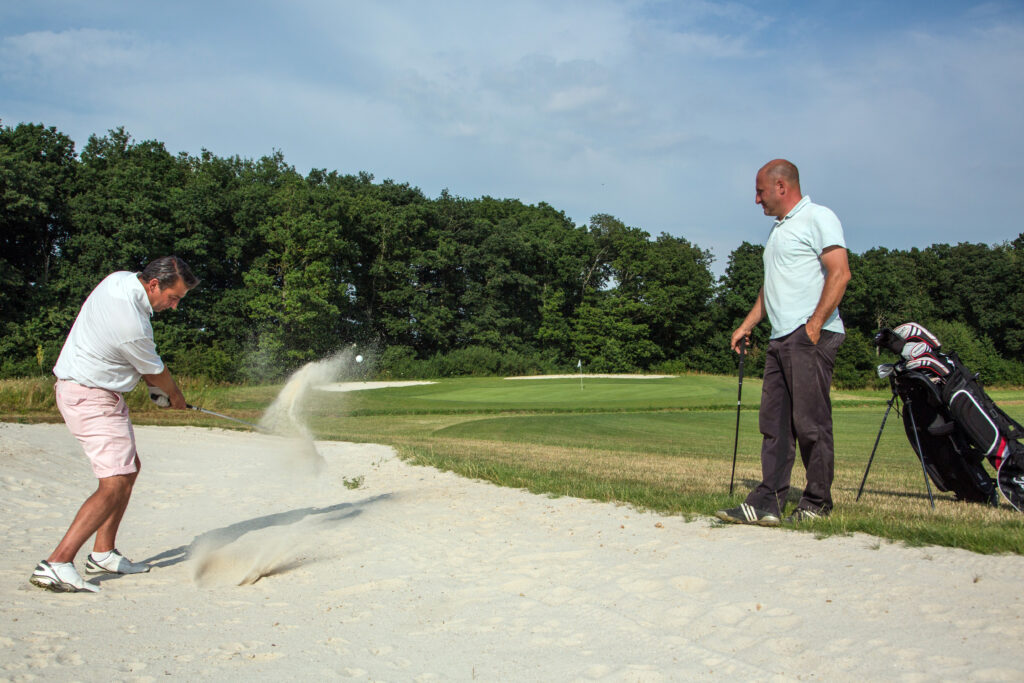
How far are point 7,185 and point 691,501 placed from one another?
45.3 meters

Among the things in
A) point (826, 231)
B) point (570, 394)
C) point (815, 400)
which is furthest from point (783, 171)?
point (570, 394)

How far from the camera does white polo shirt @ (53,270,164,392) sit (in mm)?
4992

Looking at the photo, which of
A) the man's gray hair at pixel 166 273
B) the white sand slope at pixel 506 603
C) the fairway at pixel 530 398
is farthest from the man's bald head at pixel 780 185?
the fairway at pixel 530 398

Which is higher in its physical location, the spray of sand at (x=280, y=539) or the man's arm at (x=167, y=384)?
the man's arm at (x=167, y=384)

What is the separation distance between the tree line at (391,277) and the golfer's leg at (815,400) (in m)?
34.8

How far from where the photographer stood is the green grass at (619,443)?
5.98m

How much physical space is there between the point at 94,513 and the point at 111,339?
44.6 inches

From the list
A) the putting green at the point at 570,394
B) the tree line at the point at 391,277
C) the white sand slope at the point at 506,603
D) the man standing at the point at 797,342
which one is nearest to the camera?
the white sand slope at the point at 506,603

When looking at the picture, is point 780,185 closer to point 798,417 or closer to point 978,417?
point 798,417

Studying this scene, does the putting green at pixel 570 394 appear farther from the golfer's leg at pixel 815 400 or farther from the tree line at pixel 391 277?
the golfer's leg at pixel 815 400

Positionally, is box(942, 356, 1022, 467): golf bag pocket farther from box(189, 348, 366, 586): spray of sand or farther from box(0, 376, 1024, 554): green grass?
box(189, 348, 366, 586): spray of sand

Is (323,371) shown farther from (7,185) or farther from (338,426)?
(7,185)

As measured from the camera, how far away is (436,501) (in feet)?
25.2

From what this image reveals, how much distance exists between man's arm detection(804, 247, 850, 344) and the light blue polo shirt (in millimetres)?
82
